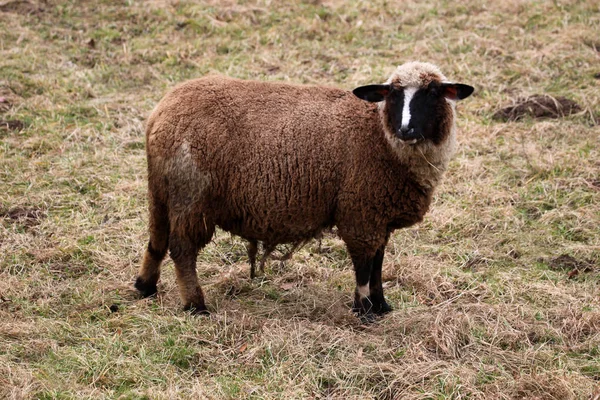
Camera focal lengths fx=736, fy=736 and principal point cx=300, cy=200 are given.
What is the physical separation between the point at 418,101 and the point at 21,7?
10.2 metres

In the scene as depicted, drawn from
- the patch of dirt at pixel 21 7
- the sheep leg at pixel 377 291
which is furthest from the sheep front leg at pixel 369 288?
the patch of dirt at pixel 21 7

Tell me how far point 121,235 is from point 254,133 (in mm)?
2261

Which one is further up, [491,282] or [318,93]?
[318,93]

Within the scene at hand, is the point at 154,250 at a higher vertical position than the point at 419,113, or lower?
lower

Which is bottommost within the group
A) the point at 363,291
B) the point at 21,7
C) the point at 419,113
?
the point at 363,291

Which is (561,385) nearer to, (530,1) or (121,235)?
(121,235)

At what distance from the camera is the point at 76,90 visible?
36.6ft

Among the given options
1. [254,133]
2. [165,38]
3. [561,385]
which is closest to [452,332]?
[561,385]

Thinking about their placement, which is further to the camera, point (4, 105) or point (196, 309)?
point (4, 105)

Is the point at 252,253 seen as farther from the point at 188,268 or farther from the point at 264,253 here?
the point at 188,268

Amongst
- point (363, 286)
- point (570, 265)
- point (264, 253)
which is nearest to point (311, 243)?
point (264, 253)

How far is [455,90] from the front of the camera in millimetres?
6098

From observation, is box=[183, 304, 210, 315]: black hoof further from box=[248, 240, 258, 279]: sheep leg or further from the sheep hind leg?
box=[248, 240, 258, 279]: sheep leg

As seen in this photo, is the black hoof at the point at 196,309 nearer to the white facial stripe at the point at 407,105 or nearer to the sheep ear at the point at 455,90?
the white facial stripe at the point at 407,105
